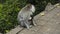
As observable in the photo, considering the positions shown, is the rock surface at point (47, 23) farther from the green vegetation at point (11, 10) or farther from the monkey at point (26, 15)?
the green vegetation at point (11, 10)

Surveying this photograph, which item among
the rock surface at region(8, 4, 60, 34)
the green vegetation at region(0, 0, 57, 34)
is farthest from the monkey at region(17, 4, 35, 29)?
the green vegetation at region(0, 0, 57, 34)

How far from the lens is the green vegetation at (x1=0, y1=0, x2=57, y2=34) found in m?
8.91

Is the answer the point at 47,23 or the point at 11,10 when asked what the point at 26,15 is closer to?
the point at 47,23

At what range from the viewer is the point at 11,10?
959cm

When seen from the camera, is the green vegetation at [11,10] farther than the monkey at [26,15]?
Yes

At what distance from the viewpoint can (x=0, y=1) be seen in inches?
435

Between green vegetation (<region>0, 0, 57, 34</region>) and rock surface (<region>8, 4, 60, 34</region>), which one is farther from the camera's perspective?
green vegetation (<region>0, 0, 57, 34</region>)

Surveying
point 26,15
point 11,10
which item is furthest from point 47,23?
point 11,10

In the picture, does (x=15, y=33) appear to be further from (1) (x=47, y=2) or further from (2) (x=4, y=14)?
(1) (x=47, y=2)

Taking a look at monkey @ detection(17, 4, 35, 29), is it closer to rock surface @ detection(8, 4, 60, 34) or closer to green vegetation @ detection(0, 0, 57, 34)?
rock surface @ detection(8, 4, 60, 34)

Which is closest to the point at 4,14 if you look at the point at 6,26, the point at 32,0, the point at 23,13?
the point at 6,26

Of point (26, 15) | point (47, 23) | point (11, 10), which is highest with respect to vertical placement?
point (26, 15)

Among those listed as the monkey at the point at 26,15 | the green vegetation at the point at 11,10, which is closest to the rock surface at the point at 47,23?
the monkey at the point at 26,15

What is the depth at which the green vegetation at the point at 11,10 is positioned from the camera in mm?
8906
